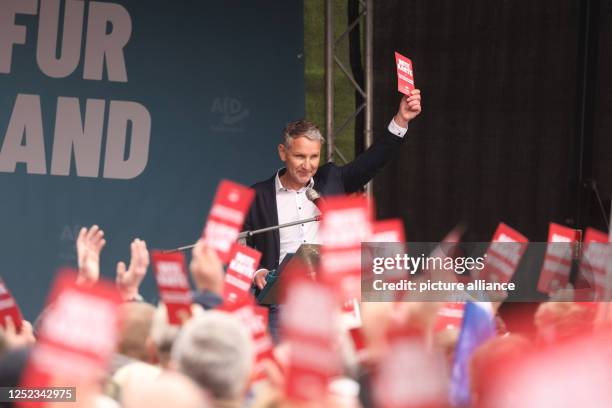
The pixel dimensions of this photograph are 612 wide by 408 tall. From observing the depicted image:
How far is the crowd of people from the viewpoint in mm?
1488

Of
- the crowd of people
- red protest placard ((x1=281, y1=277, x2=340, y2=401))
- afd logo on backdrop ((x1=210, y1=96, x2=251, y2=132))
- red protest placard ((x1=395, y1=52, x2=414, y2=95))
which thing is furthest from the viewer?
afd logo on backdrop ((x1=210, y1=96, x2=251, y2=132))

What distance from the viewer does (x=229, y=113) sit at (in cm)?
585

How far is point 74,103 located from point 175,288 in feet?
12.4

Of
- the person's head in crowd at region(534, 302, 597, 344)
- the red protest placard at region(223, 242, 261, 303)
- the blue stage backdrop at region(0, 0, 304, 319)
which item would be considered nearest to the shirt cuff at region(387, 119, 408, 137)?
the person's head in crowd at region(534, 302, 597, 344)

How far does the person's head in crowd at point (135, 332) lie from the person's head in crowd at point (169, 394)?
590 mm

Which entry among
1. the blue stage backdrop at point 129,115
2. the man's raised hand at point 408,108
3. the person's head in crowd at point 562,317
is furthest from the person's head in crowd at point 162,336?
the blue stage backdrop at point 129,115

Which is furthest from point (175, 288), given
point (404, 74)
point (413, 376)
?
point (404, 74)

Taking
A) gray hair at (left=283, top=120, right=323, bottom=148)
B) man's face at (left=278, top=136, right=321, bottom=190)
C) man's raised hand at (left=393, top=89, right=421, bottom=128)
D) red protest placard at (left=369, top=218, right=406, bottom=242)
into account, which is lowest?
red protest placard at (left=369, top=218, right=406, bottom=242)

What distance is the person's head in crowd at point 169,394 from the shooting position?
1.54 metres

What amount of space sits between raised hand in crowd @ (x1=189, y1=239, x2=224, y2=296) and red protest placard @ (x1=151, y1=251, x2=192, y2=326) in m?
0.09

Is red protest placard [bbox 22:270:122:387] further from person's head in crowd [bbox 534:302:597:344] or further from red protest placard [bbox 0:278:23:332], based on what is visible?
person's head in crowd [bbox 534:302:597:344]

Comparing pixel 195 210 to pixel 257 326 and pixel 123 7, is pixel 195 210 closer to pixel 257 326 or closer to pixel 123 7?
pixel 123 7

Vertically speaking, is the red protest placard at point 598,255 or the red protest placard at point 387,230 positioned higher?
the red protest placard at point 387,230

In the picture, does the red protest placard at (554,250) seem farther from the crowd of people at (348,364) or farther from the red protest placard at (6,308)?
the red protest placard at (6,308)
